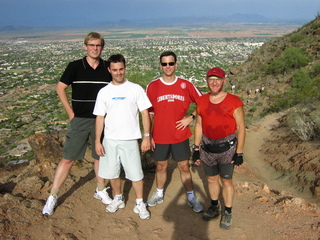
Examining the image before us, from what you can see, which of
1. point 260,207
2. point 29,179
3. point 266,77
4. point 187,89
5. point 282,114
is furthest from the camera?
point 266,77

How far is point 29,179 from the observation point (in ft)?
14.3

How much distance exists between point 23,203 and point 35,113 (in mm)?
31484

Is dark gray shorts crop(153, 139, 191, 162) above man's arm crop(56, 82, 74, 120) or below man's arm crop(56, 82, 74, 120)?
below

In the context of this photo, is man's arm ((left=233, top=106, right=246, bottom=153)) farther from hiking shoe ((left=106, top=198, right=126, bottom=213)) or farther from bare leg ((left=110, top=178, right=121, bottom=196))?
hiking shoe ((left=106, top=198, right=126, bottom=213))

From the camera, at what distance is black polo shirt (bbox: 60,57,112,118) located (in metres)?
3.47

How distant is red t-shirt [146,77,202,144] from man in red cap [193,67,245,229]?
24 cm

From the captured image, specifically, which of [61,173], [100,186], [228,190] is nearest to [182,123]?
[228,190]

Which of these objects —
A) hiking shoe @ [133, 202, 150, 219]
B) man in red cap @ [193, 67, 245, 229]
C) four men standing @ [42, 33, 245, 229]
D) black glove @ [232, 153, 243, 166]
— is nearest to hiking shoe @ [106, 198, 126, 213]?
four men standing @ [42, 33, 245, 229]

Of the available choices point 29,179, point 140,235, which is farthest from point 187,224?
point 29,179

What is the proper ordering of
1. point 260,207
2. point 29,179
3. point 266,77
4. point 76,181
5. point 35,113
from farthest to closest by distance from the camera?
point 35,113, point 266,77, point 76,181, point 29,179, point 260,207

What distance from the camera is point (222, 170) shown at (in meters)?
3.31

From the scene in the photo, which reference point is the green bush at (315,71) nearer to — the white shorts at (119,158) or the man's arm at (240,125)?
the man's arm at (240,125)

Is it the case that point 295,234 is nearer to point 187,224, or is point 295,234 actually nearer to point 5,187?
point 187,224

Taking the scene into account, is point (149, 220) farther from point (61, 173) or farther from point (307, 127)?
point (307, 127)
